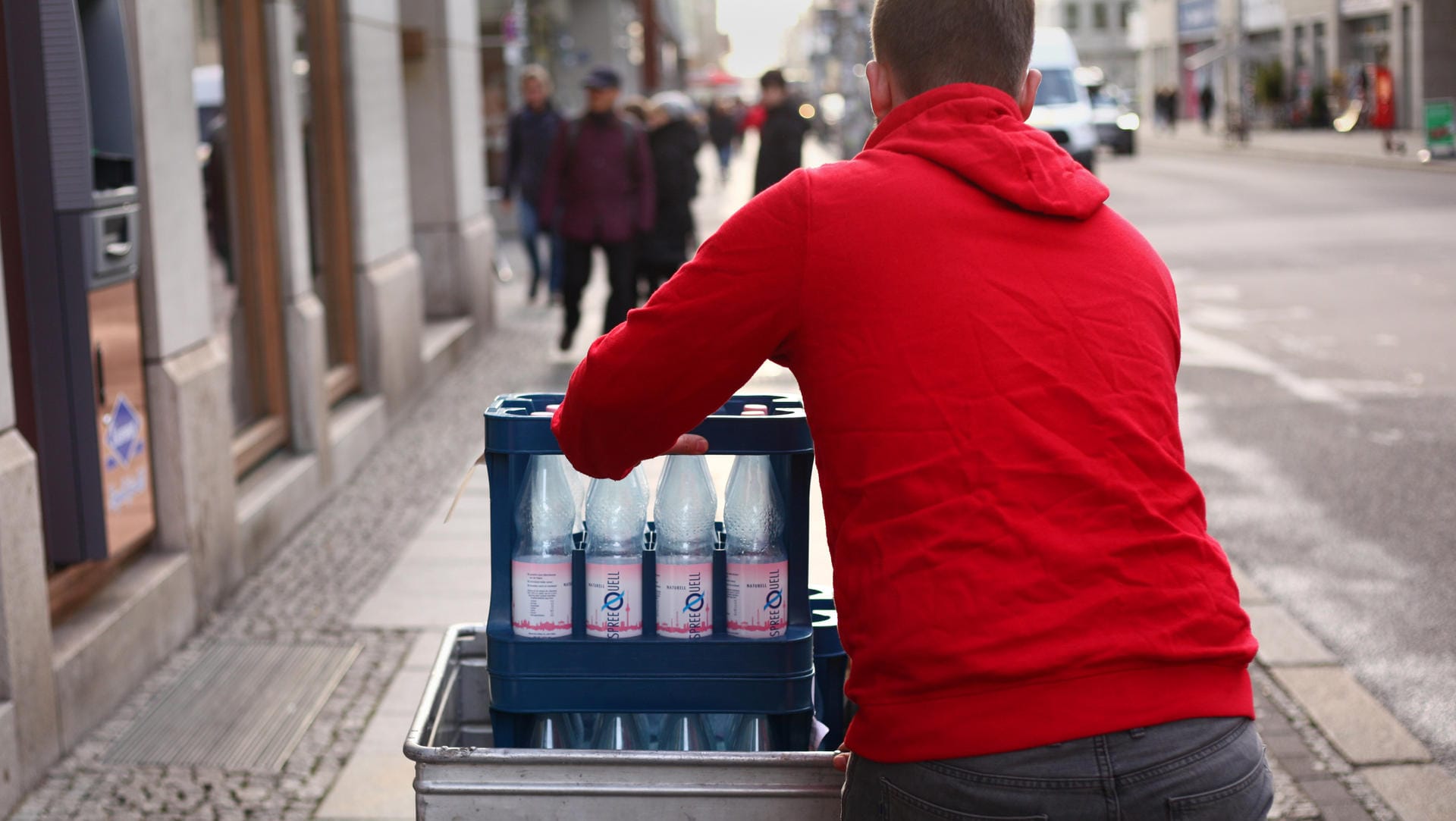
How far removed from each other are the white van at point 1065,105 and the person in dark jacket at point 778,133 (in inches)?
703

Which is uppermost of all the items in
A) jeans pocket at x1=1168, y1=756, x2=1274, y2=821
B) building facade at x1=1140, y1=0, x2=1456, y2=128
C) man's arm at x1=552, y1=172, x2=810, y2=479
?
building facade at x1=1140, y1=0, x2=1456, y2=128

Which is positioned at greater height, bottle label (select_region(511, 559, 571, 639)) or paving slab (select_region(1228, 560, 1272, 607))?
bottle label (select_region(511, 559, 571, 639))

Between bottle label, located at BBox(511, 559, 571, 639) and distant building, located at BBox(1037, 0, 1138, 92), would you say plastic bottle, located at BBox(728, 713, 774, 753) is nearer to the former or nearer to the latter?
bottle label, located at BBox(511, 559, 571, 639)

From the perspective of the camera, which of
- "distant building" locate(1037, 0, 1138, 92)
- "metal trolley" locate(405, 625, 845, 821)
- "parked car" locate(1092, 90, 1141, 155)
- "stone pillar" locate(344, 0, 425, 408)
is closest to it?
"metal trolley" locate(405, 625, 845, 821)

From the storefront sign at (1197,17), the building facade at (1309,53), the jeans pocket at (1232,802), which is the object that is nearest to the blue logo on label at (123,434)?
the jeans pocket at (1232,802)

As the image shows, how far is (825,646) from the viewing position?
273 cm

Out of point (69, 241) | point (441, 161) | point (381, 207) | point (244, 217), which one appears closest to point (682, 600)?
point (69, 241)

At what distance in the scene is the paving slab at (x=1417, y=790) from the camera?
4320 millimetres

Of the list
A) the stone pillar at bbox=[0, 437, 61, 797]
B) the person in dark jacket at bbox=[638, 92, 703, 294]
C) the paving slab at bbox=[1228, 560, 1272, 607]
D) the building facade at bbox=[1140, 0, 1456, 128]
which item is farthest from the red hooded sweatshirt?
the building facade at bbox=[1140, 0, 1456, 128]

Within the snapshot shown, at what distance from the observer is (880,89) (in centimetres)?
214

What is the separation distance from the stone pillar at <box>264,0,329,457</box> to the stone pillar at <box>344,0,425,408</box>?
1.63 meters

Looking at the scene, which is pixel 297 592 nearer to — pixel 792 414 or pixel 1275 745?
pixel 1275 745

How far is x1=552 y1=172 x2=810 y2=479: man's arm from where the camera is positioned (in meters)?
1.98

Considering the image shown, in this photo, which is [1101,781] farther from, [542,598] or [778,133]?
[778,133]
